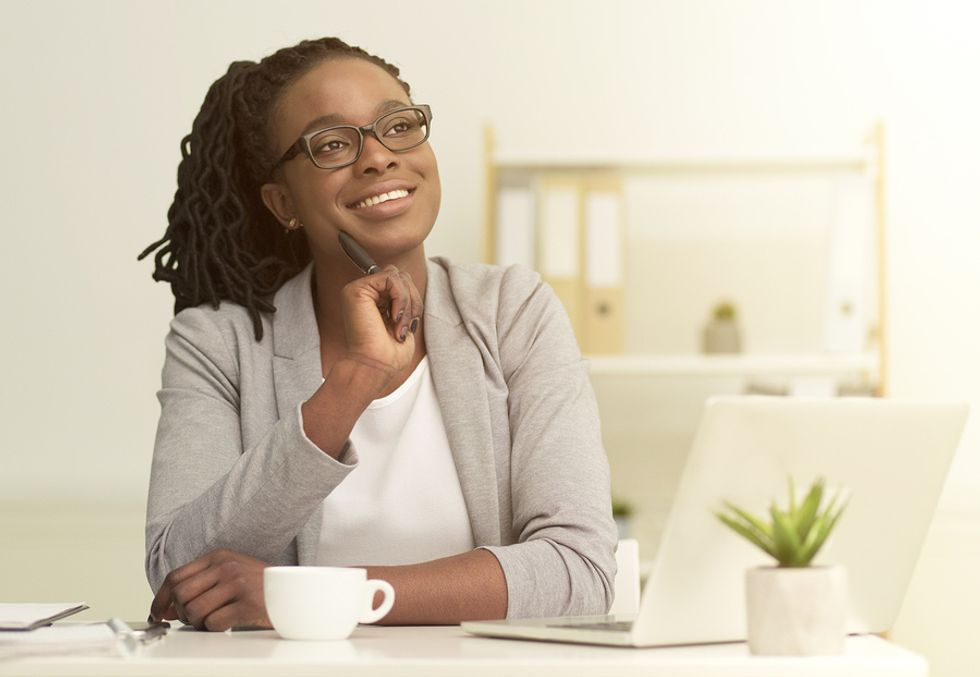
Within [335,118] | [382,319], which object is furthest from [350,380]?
[335,118]

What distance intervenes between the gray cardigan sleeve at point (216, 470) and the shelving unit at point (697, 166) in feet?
4.20

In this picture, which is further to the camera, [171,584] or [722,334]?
[722,334]

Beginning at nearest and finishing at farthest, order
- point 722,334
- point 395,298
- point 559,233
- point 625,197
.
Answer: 1. point 395,298
2. point 559,233
3. point 722,334
4. point 625,197

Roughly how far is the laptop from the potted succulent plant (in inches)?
0.9

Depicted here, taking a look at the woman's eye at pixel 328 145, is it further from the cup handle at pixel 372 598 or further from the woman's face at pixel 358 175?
the cup handle at pixel 372 598

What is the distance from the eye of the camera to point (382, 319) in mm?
1457

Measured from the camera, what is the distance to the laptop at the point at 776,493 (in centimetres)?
87

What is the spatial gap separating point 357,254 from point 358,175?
0.11 meters

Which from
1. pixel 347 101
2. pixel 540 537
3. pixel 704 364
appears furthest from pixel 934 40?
pixel 540 537

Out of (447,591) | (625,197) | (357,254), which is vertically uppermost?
(625,197)

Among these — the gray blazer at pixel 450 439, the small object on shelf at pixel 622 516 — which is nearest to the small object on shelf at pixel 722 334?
the small object on shelf at pixel 622 516

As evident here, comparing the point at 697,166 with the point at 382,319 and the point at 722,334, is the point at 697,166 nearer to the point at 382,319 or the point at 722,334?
the point at 722,334

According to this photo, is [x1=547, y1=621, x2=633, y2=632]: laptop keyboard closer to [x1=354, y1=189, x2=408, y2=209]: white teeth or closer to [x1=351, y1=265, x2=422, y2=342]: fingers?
[x1=351, y1=265, x2=422, y2=342]: fingers

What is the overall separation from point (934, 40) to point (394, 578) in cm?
248
